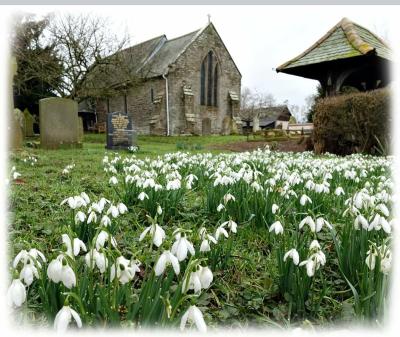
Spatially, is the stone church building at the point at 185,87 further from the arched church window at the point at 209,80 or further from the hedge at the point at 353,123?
the hedge at the point at 353,123

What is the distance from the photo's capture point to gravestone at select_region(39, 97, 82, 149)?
1092 centimetres

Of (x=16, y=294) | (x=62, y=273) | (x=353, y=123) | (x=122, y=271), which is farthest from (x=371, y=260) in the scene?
(x=353, y=123)

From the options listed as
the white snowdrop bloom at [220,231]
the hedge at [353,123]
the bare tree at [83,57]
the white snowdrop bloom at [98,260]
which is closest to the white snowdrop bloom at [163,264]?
the white snowdrop bloom at [98,260]

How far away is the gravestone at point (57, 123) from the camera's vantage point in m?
10.9

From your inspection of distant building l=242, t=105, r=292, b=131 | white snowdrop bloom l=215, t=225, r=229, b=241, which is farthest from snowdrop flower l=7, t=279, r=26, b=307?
distant building l=242, t=105, r=292, b=131

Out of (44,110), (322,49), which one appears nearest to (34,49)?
(44,110)

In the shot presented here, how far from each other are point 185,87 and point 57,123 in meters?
19.1

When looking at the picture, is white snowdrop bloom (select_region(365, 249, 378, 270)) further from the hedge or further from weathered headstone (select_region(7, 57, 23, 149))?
weathered headstone (select_region(7, 57, 23, 149))

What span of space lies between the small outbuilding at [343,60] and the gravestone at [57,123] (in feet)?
27.4

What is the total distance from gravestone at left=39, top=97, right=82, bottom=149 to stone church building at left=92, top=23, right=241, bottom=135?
16900mm

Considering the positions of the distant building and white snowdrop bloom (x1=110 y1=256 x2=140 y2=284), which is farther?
the distant building

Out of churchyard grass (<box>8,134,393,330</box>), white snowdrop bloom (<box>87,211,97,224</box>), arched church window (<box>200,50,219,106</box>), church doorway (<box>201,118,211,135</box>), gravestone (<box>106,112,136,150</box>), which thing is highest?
arched church window (<box>200,50,219,106</box>)

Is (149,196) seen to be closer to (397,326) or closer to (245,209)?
(245,209)

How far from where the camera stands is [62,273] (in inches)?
50.8
